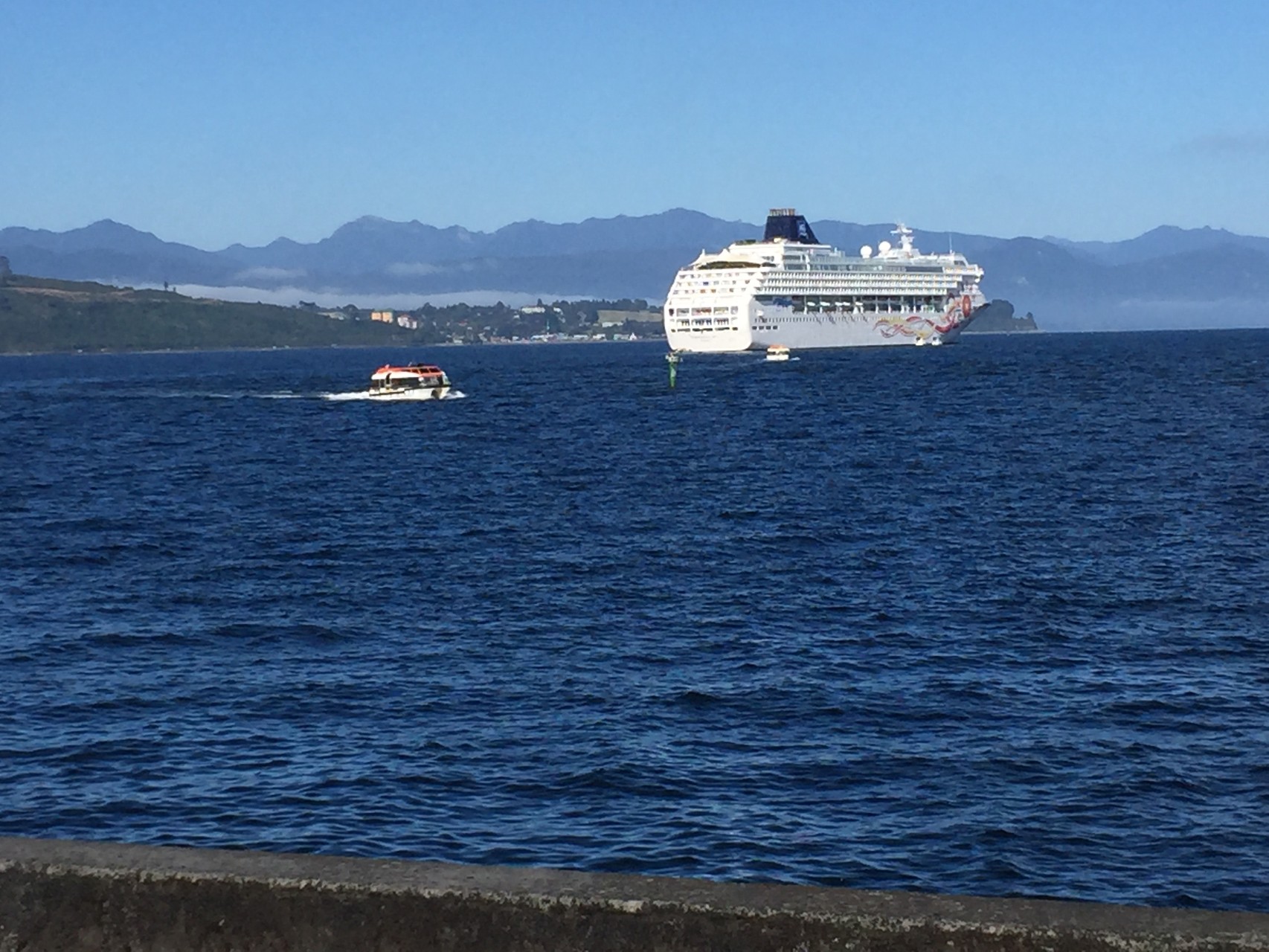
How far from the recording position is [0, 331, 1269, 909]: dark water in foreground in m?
15.5

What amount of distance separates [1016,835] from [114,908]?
10688 mm

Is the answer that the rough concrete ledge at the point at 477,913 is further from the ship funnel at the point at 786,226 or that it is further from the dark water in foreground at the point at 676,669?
the ship funnel at the point at 786,226

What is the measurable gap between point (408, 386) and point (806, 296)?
7979cm

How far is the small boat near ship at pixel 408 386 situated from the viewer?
342 feet

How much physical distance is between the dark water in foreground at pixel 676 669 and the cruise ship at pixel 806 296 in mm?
117707

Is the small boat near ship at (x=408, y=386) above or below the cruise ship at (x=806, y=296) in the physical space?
below

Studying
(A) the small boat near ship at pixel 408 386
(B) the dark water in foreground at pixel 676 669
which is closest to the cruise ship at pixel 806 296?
(A) the small boat near ship at pixel 408 386

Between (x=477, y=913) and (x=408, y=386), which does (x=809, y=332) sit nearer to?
(x=408, y=386)

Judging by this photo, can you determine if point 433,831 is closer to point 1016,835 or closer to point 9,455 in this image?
point 1016,835

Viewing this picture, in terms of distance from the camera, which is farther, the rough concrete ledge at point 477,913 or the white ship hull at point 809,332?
the white ship hull at point 809,332

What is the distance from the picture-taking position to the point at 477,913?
5969 millimetres

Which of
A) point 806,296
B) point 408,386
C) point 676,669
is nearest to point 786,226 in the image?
point 806,296

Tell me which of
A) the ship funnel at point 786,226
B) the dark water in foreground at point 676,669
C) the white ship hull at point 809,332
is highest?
the ship funnel at point 786,226

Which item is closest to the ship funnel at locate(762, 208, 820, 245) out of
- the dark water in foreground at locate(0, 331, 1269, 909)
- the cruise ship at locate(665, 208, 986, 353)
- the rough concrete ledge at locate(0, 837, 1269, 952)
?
the cruise ship at locate(665, 208, 986, 353)
